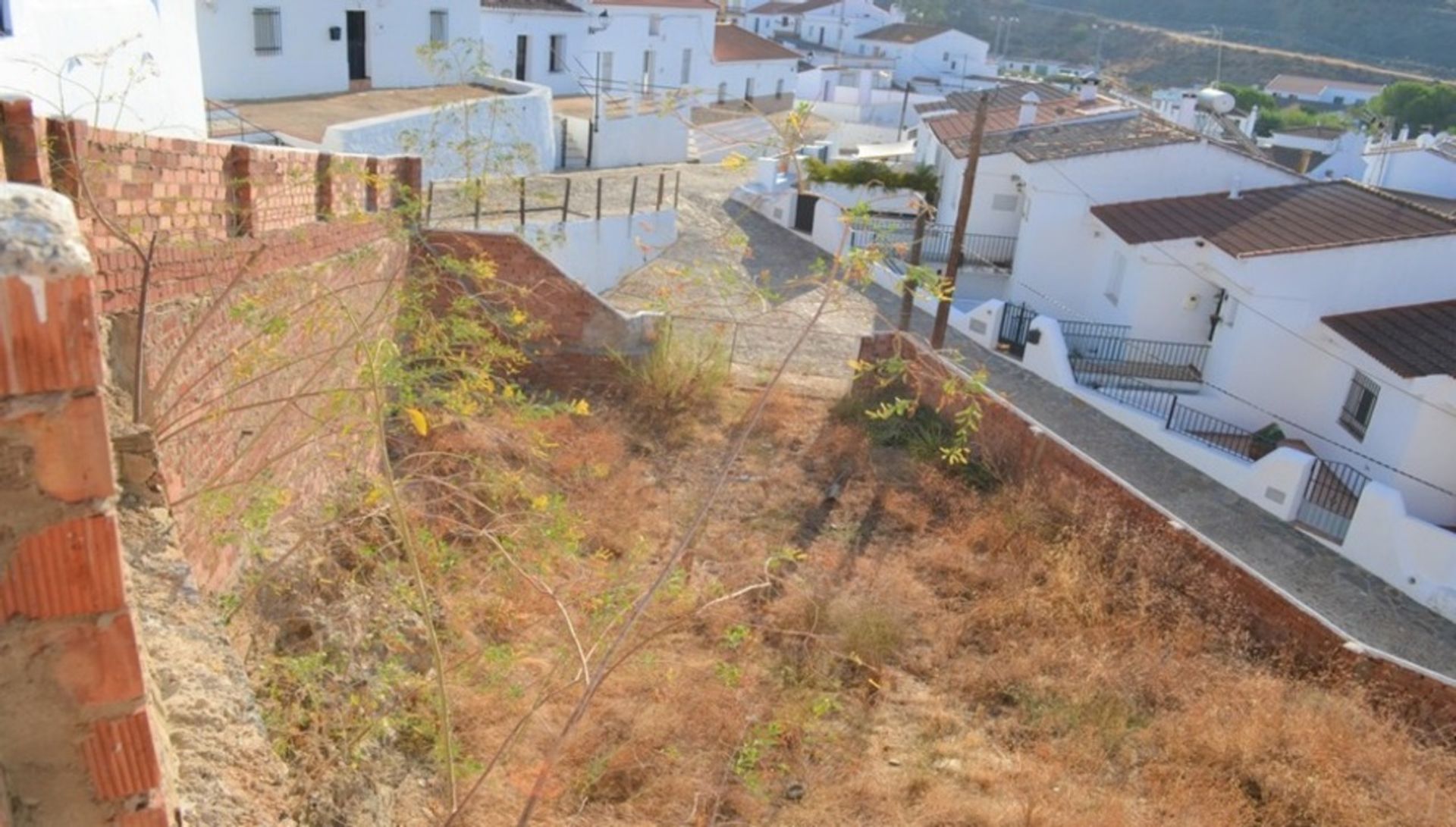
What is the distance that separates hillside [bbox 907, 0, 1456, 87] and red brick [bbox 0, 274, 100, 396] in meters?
69.7

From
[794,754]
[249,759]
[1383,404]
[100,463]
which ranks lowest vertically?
[794,754]

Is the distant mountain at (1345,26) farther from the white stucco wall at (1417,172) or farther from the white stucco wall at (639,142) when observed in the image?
the white stucco wall at (639,142)

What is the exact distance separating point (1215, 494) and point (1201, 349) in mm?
4033

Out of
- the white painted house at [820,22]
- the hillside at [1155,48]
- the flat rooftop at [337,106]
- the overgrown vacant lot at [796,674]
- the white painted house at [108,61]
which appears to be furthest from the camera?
the hillside at [1155,48]

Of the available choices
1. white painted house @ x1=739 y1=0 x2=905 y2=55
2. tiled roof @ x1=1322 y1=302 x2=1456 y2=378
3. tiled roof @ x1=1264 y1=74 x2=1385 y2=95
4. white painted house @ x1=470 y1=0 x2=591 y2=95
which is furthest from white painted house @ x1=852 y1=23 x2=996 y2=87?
tiled roof @ x1=1322 y1=302 x2=1456 y2=378

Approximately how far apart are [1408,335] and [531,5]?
22.3m

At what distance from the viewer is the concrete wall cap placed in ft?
6.06

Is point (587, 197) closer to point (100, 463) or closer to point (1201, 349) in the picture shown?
point (1201, 349)

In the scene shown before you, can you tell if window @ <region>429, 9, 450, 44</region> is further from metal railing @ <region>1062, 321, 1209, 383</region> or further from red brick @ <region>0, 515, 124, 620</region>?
red brick @ <region>0, 515, 124, 620</region>

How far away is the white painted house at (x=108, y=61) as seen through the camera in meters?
7.55

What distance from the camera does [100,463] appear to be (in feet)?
6.86

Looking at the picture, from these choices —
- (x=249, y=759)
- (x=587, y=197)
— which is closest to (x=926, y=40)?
(x=587, y=197)

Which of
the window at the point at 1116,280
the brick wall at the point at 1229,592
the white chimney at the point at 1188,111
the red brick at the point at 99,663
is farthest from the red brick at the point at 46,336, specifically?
the white chimney at the point at 1188,111

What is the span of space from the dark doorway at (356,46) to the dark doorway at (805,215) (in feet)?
32.1
